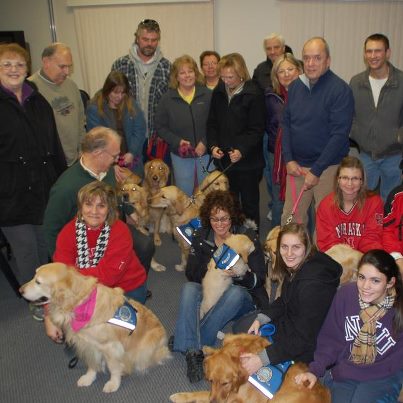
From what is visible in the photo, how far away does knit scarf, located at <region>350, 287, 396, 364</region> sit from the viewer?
7.16 ft

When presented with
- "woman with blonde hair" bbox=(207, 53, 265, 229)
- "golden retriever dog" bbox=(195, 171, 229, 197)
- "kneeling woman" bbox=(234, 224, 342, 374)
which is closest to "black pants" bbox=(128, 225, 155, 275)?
"golden retriever dog" bbox=(195, 171, 229, 197)

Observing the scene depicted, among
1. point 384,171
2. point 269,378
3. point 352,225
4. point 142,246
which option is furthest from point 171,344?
point 384,171

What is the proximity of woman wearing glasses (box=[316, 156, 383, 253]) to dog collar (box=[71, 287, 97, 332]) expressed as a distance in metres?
1.69

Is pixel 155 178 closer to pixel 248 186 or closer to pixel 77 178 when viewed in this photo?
pixel 248 186

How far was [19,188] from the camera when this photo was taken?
3.38 metres

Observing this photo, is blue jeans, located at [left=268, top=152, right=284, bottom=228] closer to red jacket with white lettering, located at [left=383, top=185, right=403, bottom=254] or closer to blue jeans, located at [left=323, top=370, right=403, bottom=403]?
red jacket with white lettering, located at [left=383, top=185, right=403, bottom=254]

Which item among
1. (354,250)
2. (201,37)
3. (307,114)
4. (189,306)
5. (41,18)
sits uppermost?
(41,18)

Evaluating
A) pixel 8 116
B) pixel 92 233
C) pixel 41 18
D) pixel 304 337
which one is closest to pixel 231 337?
pixel 304 337

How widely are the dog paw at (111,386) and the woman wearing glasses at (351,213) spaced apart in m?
1.72

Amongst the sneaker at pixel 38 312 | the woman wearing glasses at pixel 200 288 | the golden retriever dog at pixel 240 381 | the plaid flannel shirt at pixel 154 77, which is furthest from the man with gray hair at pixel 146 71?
the golden retriever dog at pixel 240 381

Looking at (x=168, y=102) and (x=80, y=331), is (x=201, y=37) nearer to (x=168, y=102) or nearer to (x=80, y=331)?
(x=168, y=102)

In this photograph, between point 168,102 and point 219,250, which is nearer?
point 219,250

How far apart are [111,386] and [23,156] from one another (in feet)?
5.96

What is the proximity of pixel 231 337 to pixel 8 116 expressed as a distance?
2278 mm
